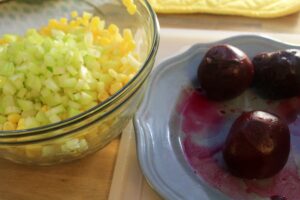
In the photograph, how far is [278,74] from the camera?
847mm

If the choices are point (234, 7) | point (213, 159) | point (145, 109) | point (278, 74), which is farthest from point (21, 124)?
point (234, 7)

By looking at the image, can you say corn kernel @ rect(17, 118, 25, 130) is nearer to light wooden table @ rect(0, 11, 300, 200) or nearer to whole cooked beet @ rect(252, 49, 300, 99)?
light wooden table @ rect(0, 11, 300, 200)

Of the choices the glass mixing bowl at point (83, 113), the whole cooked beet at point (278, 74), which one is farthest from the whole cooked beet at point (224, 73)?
the glass mixing bowl at point (83, 113)

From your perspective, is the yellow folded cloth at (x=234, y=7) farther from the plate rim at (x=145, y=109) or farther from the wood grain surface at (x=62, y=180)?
the wood grain surface at (x=62, y=180)

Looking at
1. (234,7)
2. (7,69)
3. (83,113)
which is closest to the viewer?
(83,113)

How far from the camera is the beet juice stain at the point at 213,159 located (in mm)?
719

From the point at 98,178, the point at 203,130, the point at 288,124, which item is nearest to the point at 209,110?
the point at 203,130

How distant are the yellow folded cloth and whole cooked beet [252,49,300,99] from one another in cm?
26

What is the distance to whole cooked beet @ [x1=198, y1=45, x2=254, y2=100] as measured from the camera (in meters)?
0.84

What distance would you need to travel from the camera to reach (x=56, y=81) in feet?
2.43

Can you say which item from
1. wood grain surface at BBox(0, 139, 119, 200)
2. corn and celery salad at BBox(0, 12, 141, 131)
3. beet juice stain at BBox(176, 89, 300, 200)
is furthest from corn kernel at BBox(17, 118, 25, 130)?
beet juice stain at BBox(176, 89, 300, 200)

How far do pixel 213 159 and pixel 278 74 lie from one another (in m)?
0.23

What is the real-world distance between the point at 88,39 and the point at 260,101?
0.39 metres

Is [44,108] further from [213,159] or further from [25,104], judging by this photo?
[213,159]
